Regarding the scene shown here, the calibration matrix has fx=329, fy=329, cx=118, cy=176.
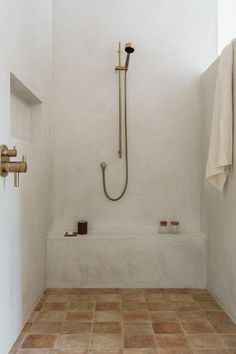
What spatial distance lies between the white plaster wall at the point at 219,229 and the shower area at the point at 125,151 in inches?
0.9

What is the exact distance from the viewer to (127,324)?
210 cm

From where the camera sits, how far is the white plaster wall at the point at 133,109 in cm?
289

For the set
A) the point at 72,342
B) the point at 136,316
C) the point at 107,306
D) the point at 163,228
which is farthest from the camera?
the point at 163,228

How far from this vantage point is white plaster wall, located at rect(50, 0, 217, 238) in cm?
289

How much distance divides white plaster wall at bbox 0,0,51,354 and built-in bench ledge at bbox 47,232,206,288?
0.17 meters

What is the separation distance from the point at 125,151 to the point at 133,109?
38 cm

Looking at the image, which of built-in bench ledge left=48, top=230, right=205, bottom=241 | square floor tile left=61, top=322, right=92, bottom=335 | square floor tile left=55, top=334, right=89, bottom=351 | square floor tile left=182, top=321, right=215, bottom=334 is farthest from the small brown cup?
square floor tile left=182, top=321, right=215, bottom=334

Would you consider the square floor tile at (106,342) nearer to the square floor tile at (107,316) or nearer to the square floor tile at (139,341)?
the square floor tile at (139,341)

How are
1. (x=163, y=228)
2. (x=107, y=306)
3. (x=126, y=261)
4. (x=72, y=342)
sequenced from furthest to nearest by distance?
(x=163, y=228) → (x=126, y=261) → (x=107, y=306) → (x=72, y=342)

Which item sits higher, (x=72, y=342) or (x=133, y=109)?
(x=133, y=109)

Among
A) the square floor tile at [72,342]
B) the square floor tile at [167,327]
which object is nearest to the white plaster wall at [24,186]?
the square floor tile at [72,342]

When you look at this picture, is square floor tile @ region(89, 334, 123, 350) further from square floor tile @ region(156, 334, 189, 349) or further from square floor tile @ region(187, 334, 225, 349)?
square floor tile @ region(187, 334, 225, 349)

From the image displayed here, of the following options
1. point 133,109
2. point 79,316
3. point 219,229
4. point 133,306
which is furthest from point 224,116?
point 79,316

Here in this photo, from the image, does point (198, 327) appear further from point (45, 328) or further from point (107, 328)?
point (45, 328)
